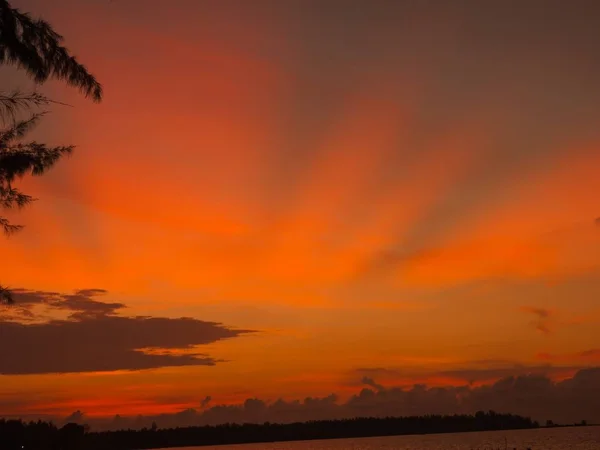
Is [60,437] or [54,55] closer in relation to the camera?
[54,55]

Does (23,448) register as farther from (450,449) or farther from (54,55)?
(54,55)

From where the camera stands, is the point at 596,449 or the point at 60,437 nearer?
the point at 596,449

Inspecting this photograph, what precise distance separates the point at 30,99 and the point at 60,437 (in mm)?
138447

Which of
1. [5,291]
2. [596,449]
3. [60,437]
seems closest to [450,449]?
[596,449]

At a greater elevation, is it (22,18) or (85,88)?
(22,18)

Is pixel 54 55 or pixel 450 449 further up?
pixel 54 55

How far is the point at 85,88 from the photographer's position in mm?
11445

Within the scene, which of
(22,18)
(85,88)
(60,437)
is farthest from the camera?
(60,437)

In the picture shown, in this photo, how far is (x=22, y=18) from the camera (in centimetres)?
1067

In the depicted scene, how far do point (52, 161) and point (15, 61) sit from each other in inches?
120

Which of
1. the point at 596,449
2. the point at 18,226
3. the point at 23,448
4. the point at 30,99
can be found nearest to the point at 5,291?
the point at 18,226

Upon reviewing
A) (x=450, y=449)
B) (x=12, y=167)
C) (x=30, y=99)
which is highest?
(x=30, y=99)

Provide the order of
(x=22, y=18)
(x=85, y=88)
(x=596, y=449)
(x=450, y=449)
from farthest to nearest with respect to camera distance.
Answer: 1. (x=450, y=449)
2. (x=596, y=449)
3. (x=85, y=88)
4. (x=22, y=18)

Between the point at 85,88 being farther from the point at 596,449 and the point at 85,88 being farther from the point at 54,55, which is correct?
the point at 596,449
